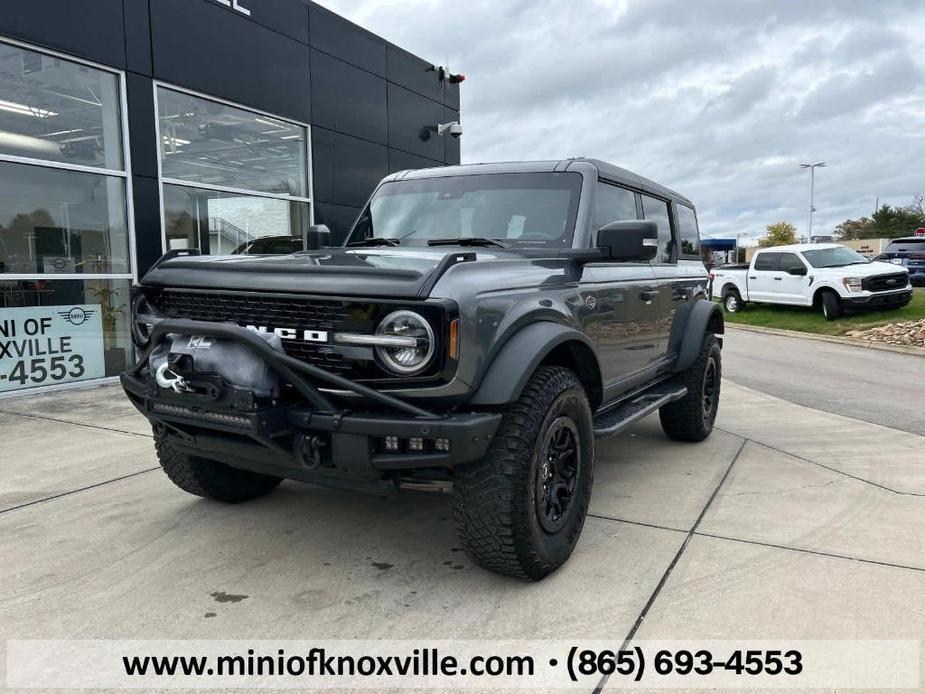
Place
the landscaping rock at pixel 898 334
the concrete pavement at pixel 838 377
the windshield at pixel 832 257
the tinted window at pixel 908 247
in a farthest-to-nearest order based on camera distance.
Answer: the tinted window at pixel 908 247
the windshield at pixel 832 257
the landscaping rock at pixel 898 334
the concrete pavement at pixel 838 377

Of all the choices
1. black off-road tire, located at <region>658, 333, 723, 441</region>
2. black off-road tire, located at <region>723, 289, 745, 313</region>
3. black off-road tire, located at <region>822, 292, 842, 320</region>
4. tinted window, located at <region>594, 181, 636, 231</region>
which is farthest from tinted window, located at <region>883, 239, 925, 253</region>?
tinted window, located at <region>594, 181, 636, 231</region>

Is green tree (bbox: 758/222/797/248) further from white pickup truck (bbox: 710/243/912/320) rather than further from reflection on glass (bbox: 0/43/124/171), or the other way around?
reflection on glass (bbox: 0/43/124/171)

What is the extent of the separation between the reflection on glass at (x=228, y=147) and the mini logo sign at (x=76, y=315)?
1.98m

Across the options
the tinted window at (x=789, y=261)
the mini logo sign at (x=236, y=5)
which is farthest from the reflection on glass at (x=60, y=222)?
the tinted window at (x=789, y=261)

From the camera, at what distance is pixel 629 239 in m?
3.27

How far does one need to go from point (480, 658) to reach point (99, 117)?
307 inches

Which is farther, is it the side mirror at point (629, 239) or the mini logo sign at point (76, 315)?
the mini logo sign at point (76, 315)

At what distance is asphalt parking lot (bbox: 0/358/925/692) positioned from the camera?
8.78 ft

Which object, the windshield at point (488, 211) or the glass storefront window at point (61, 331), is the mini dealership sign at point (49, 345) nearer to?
the glass storefront window at point (61, 331)

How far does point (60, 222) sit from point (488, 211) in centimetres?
585

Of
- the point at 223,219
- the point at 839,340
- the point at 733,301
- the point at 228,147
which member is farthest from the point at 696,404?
the point at 733,301

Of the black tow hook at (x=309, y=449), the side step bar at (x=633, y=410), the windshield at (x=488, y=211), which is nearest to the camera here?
the black tow hook at (x=309, y=449)

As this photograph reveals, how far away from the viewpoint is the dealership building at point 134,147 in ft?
23.8

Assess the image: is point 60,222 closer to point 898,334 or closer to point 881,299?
point 898,334
